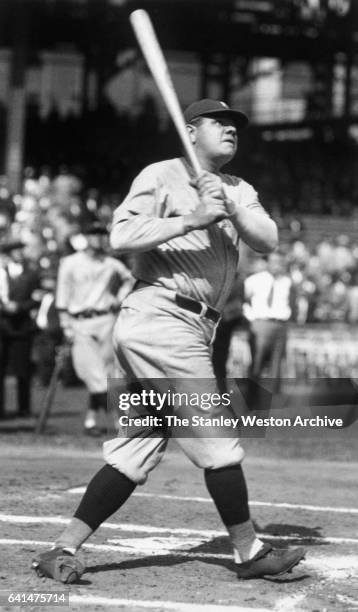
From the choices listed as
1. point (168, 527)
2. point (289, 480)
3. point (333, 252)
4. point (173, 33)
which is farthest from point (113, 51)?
point (168, 527)

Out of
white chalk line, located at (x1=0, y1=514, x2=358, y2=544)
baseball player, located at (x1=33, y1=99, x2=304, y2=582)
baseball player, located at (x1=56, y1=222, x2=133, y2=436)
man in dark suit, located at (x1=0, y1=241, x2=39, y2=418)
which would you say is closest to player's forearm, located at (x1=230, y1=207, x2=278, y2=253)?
baseball player, located at (x1=33, y1=99, x2=304, y2=582)

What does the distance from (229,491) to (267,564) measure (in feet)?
1.20

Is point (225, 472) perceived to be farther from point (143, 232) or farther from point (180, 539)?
point (180, 539)

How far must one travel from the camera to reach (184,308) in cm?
527

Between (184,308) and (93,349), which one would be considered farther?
(93,349)

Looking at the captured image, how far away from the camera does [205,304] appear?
532cm

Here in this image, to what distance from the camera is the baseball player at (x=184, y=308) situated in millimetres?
5168

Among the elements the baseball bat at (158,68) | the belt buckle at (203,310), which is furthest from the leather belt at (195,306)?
the baseball bat at (158,68)

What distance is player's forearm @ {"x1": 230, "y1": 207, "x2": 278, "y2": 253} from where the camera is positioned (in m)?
5.23

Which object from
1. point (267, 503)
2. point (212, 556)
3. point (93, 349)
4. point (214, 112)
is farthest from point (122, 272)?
point (214, 112)

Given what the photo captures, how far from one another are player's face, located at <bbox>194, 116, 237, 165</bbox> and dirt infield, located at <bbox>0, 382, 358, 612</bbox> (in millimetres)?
1795

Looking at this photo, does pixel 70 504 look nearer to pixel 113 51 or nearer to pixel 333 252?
pixel 333 252

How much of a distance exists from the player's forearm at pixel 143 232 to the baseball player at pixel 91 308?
621cm

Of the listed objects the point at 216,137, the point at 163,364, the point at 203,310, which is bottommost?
the point at 163,364
